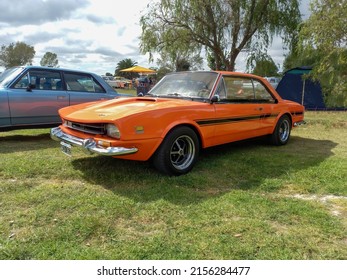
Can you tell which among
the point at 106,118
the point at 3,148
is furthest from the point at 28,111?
the point at 106,118

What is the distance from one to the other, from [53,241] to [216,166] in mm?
2795

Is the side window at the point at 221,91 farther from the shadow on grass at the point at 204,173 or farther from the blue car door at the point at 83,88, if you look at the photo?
the blue car door at the point at 83,88

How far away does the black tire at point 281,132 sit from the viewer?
6.48m

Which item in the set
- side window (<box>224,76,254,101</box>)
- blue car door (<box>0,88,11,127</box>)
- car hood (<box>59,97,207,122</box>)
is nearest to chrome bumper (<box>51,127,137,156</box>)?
car hood (<box>59,97,207,122</box>)

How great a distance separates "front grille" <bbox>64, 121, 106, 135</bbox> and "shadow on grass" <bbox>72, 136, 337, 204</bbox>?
0.60 meters

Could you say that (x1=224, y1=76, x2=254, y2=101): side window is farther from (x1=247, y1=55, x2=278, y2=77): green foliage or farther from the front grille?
(x1=247, y1=55, x2=278, y2=77): green foliage

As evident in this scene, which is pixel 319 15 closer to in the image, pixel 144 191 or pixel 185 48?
pixel 185 48

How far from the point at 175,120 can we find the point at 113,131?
2.77 ft

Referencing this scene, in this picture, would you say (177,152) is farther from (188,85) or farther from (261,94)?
(261,94)

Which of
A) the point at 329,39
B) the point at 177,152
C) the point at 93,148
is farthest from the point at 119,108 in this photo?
the point at 329,39

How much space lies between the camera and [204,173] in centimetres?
457

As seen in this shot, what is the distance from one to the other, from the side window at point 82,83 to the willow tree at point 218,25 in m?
7.58

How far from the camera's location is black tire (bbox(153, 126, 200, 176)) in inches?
163

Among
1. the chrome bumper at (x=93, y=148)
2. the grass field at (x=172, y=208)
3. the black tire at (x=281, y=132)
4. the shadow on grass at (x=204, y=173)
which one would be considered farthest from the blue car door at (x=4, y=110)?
the black tire at (x=281, y=132)
